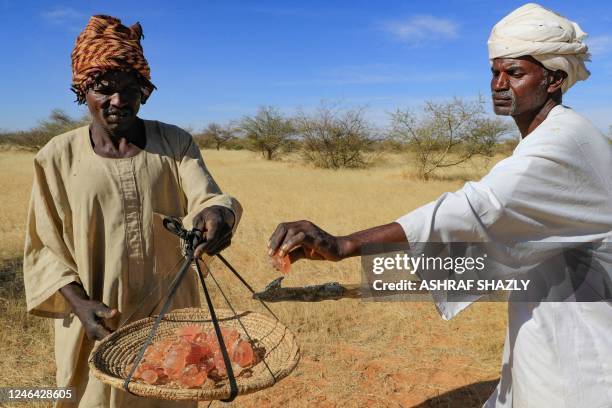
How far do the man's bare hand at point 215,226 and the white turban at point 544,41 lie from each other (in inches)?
46.8

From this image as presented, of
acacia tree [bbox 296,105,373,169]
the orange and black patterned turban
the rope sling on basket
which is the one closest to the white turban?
the rope sling on basket

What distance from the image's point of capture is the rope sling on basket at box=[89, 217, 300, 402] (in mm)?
1639

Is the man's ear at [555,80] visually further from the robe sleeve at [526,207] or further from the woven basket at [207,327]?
the woven basket at [207,327]

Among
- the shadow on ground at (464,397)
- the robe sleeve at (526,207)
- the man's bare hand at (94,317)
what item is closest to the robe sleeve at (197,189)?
the man's bare hand at (94,317)

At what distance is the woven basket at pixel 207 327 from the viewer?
1633mm

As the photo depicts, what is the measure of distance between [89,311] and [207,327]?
0.53 m

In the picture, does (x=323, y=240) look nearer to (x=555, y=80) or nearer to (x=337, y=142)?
(x=555, y=80)

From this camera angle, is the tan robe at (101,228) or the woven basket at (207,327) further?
the tan robe at (101,228)

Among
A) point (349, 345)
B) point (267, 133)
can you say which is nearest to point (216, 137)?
point (267, 133)

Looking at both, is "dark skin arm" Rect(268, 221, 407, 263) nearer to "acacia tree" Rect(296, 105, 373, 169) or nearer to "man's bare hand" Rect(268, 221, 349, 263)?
"man's bare hand" Rect(268, 221, 349, 263)

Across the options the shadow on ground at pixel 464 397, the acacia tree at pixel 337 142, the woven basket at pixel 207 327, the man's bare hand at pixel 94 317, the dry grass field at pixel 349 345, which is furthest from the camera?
the acacia tree at pixel 337 142

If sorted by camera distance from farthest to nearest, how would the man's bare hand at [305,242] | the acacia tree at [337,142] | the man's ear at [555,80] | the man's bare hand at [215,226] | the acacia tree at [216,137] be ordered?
the acacia tree at [216,137] < the acacia tree at [337,142] < the man's bare hand at [215,226] < the man's ear at [555,80] < the man's bare hand at [305,242]

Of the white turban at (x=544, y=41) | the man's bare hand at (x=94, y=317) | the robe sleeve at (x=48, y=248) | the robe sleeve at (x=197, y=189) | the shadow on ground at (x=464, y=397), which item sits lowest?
the shadow on ground at (x=464, y=397)

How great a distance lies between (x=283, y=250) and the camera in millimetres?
1395
